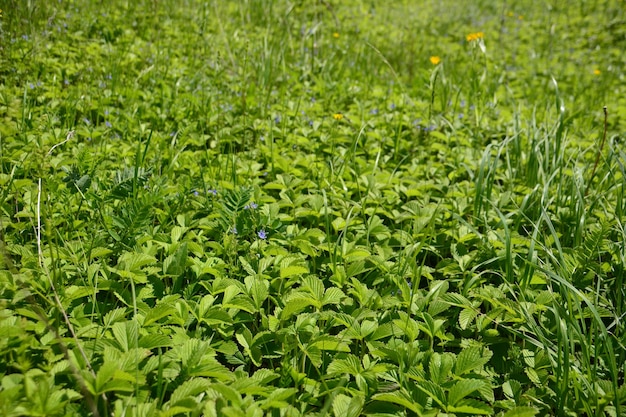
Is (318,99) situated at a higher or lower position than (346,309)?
higher

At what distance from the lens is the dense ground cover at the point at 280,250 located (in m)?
1.42

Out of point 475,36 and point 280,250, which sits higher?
point 475,36

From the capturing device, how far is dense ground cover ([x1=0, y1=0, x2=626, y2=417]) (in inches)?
56.1

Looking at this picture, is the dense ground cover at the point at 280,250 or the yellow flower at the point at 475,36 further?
the yellow flower at the point at 475,36

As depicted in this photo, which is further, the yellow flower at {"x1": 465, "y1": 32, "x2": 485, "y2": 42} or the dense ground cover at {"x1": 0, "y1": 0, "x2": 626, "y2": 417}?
the yellow flower at {"x1": 465, "y1": 32, "x2": 485, "y2": 42}

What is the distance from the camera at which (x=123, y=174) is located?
204cm

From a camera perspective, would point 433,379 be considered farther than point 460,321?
No

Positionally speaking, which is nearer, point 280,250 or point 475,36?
point 280,250

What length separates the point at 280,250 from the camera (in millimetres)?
1968

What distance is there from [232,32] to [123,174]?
115 inches

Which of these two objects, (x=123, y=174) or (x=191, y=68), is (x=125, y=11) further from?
(x=123, y=174)

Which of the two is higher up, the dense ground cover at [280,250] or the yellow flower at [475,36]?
the yellow flower at [475,36]

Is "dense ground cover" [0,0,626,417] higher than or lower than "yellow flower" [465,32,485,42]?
lower

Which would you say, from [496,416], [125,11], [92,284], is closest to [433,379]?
[496,416]
